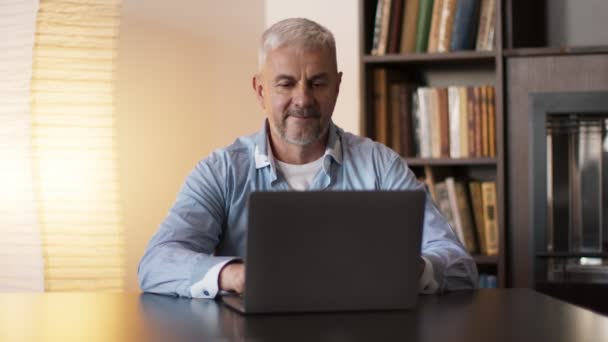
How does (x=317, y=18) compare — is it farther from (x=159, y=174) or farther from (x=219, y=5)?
(x=159, y=174)

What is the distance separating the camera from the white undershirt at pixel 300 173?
7.43ft

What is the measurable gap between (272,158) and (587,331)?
1.05m

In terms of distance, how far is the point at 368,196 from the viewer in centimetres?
144

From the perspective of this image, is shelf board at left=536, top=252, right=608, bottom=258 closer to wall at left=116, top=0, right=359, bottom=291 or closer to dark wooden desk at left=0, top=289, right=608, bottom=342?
wall at left=116, top=0, right=359, bottom=291

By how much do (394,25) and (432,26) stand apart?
13 cm

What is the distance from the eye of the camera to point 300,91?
217cm

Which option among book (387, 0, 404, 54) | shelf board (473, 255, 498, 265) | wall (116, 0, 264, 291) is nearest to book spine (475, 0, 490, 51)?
book (387, 0, 404, 54)

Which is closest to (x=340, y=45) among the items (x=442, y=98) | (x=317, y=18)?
(x=317, y=18)

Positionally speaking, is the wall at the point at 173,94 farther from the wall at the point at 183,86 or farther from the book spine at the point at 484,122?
the book spine at the point at 484,122

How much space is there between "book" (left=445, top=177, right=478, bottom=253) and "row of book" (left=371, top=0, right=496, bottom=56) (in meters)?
0.47

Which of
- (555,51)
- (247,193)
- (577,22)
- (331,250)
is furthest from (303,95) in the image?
(577,22)

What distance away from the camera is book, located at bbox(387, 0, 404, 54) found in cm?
320

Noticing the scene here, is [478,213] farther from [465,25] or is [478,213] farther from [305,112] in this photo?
[305,112]

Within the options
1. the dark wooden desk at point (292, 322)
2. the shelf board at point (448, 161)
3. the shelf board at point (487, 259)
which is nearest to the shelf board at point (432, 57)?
the shelf board at point (448, 161)
